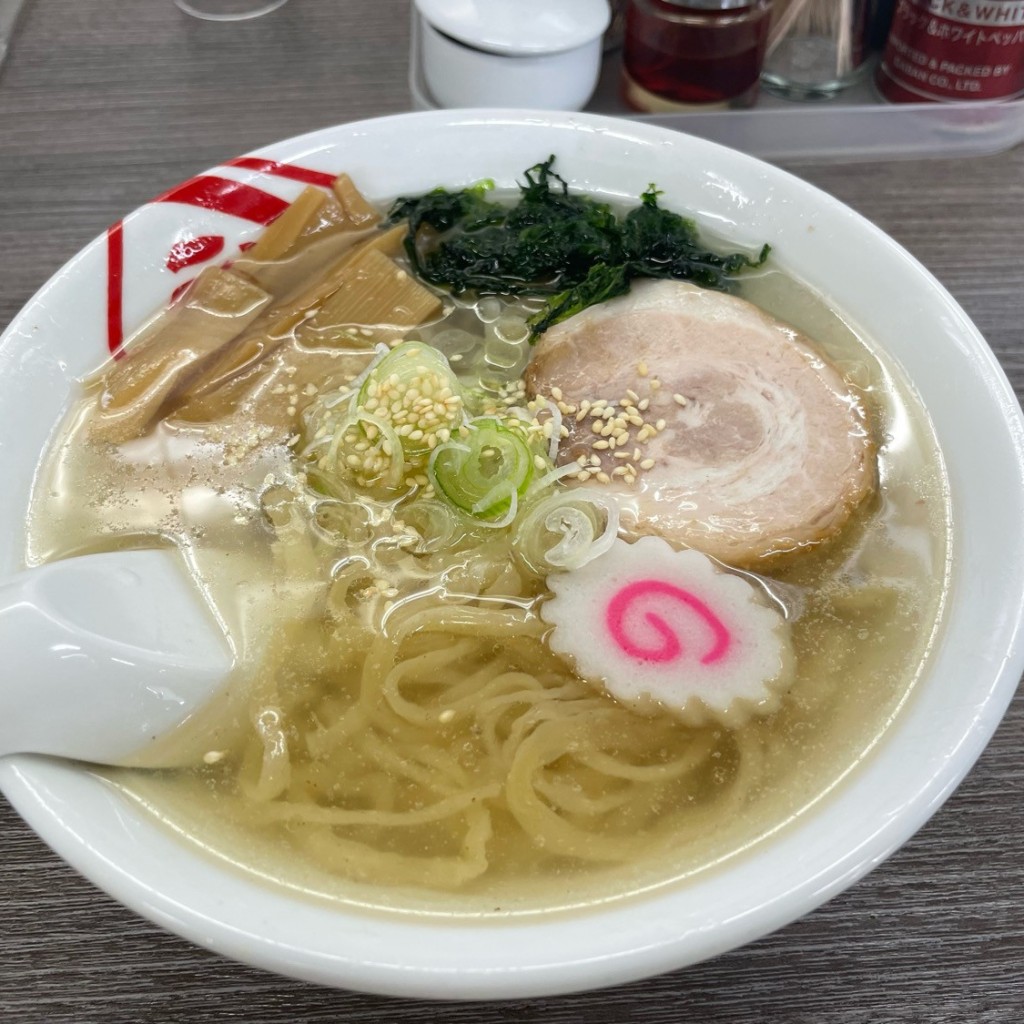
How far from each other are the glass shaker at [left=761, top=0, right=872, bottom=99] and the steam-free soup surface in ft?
3.19

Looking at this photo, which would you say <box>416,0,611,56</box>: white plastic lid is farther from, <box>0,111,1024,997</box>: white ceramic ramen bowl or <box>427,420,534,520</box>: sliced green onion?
<box>427,420,534,520</box>: sliced green onion

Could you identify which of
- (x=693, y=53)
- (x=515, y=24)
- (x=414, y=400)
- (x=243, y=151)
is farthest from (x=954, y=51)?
(x=243, y=151)

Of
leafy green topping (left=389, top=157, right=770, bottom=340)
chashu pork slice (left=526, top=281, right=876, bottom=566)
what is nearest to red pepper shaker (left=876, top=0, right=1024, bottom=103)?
leafy green topping (left=389, top=157, right=770, bottom=340)

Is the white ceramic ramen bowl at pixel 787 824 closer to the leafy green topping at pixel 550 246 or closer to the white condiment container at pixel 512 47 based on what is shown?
the leafy green topping at pixel 550 246

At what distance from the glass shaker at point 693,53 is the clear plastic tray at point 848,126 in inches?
2.1

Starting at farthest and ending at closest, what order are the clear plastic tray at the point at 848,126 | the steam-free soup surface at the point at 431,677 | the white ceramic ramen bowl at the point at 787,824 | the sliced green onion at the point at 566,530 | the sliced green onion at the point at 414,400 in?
the clear plastic tray at the point at 848,126 < the sliced green onion at the point at 414,400 < the sliced green onion at the point at 566,530 < the steam-free soup surface at the point at 431,677 < the white ceramic ramen bowl at the point at 787,824

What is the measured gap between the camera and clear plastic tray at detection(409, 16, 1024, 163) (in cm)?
207

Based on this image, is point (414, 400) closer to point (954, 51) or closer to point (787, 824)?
point (787, 824)

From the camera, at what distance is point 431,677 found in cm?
123

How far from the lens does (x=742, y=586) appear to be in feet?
4.19

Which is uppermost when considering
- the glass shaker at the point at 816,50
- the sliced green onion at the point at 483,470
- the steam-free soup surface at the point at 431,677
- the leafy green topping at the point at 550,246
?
the glass shaker at the point at 816,50

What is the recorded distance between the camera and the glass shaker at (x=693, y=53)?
1.91 meters

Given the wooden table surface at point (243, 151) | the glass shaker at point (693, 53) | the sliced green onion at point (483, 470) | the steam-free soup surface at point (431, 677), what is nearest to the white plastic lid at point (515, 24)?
the glass shaker at point (693, 53)

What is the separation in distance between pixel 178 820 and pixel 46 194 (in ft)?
5.40
